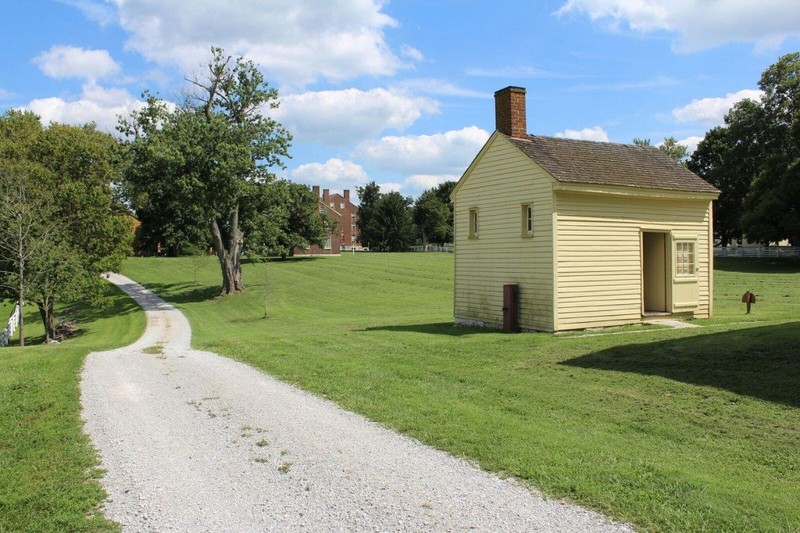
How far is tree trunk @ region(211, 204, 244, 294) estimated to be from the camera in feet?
132

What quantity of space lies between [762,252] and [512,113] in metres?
44.0

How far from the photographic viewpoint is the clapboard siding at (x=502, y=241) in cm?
1717

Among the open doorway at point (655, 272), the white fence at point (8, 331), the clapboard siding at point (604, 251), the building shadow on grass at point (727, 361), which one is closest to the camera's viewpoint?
the building shadow on grass at point (727, 361)

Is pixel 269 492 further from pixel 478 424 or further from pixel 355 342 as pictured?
pixel 355 342

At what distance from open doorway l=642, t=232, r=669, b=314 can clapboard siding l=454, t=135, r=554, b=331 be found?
3.82 m

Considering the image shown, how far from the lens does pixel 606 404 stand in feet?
28.7

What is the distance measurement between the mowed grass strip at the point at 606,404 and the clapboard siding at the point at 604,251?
4.22 feet

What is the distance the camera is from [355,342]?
1617cm

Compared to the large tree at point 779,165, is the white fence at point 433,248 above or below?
below

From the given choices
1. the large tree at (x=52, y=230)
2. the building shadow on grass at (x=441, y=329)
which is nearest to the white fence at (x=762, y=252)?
the building shadow on grass at (x=441, y=329)

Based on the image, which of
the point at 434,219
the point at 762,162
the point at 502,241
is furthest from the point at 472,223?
the point at 434,219

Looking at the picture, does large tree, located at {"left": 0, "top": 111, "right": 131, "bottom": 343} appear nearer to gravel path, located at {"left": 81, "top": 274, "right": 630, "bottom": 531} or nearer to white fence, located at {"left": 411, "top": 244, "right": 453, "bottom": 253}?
gravel path, located at {"left": 81, "top": 274, "right": 630, "bottom": 531}

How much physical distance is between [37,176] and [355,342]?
→ 85.8 feet

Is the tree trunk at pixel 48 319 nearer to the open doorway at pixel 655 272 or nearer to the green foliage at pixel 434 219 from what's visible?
the open doorway at pixel 655 272
